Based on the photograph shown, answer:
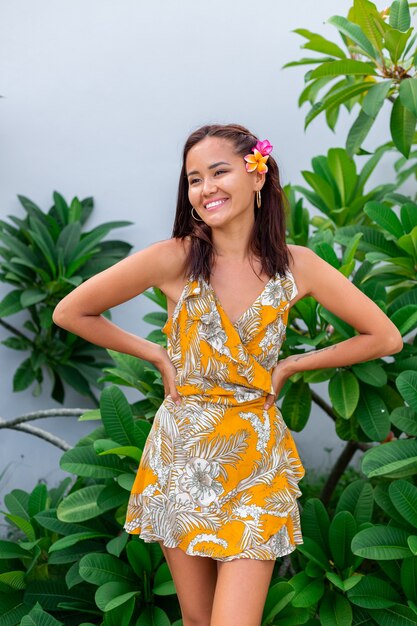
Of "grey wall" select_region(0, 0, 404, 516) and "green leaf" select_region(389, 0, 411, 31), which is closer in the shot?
"green leaf" select_region(389, 0, 411, 31)

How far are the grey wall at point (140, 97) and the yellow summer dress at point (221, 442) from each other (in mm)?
1762

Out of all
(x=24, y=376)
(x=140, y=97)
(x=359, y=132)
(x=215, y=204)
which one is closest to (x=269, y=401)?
(x=215, y=204)

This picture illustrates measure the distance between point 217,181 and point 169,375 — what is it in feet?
1.24

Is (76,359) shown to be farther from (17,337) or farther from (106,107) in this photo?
(106,107)

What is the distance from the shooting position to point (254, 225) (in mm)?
1656

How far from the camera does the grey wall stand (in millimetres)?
3213

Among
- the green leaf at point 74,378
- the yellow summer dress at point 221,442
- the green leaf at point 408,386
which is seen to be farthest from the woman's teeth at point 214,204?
the green leaf at point 74,378

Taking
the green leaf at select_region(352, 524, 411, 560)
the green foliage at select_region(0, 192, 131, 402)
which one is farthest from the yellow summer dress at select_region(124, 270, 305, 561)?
the green foliage at select_region(0, 192, 131, 402)

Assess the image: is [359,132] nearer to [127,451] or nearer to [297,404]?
[297,404]

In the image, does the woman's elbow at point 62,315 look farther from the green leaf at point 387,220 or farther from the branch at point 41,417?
the branch at point 41,417

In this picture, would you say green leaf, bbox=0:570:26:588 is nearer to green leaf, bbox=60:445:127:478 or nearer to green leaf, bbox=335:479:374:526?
green leaf, bbox=60:445:127:478

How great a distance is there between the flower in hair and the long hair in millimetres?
18

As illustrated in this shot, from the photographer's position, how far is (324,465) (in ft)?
11.2

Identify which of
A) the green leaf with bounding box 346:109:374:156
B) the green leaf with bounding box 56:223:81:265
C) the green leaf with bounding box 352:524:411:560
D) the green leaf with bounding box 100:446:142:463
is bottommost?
the green leaf with bounding box 352:524:411:560
